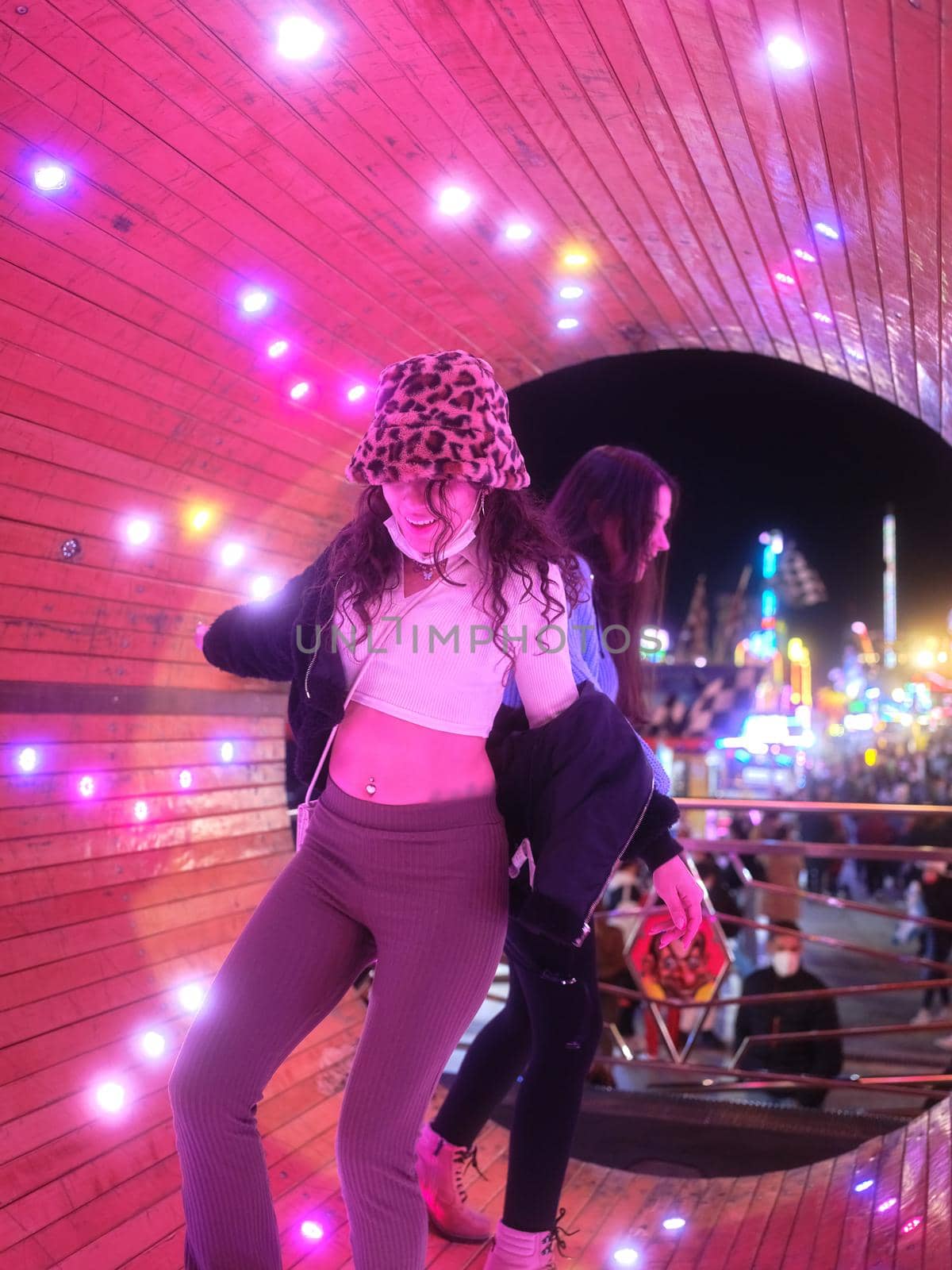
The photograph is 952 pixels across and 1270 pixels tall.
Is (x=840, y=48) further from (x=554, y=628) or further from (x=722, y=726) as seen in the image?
(x=722, y=726)

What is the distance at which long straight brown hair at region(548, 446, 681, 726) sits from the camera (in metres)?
2.70

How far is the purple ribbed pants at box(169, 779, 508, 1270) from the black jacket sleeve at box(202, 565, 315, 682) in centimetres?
31

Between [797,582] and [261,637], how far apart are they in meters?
44.0

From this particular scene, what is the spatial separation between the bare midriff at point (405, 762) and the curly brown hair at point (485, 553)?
167 mm

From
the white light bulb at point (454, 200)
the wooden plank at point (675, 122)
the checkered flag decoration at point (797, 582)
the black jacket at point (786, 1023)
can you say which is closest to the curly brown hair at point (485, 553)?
the wooden plank at point (675, 122)

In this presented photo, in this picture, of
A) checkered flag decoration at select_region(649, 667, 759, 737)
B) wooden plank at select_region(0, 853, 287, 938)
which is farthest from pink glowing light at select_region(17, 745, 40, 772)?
checkered flag decoration at select_region(649, 667, 759, 737)

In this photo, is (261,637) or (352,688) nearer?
(352,688)

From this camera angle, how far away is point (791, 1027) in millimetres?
6410

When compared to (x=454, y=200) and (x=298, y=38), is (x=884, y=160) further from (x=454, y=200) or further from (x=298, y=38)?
(x=298, y=38)

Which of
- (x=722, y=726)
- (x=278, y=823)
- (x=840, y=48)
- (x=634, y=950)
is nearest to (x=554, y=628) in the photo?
(x=840, y=48)

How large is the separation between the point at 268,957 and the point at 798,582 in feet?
145

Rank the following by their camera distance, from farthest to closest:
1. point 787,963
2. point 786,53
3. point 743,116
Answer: point 787,963 → point 743,116 → point 786,53

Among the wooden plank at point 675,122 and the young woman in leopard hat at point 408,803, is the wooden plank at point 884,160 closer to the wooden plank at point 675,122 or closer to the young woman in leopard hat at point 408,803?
the wooden plank at point 675,122

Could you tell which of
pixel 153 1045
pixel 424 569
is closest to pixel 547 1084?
pixel 424 569
